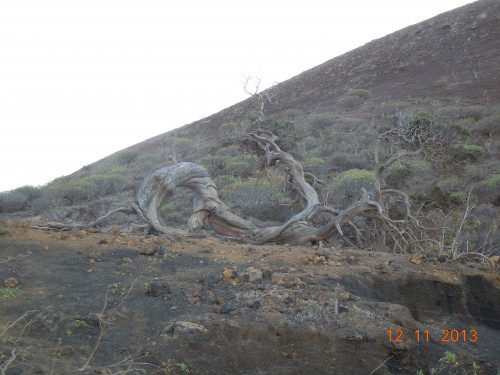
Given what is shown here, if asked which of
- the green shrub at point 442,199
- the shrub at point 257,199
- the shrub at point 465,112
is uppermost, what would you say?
the shrub at point 257,199

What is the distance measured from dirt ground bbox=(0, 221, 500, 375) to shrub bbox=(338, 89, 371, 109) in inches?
892

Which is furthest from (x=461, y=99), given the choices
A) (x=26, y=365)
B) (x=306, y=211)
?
(x=26, y=365)

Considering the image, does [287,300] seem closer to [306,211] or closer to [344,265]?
[344,265]

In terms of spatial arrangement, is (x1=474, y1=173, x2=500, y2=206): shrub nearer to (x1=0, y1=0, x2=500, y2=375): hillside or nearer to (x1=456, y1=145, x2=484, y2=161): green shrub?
(x1=0, y1=0, x2=500, y2=375): hillside

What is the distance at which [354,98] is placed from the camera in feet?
92.8

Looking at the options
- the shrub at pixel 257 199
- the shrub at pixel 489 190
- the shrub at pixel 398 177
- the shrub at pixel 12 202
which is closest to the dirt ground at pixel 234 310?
the shrub at pixel 257 199

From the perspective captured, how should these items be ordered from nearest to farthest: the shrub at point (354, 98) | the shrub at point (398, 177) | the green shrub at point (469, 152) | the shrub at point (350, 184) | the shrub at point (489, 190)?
the shrub at point (489, 190), the shrub at point (350, 184), the shrub at point (398, 177), the green shrub at point (469, 152), the shrub at point (354, 98)

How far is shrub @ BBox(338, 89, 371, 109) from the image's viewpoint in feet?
92.0

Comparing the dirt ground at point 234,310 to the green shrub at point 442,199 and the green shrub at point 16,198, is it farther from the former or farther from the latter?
the green shrub at point 16,198

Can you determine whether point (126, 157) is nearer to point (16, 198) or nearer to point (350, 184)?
point (16, 198)

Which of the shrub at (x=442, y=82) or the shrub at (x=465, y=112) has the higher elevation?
the shrub at (x=442, y=82)
